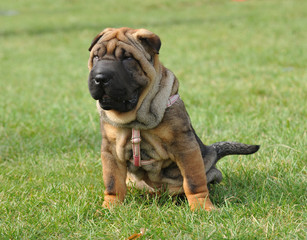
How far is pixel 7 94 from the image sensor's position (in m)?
7.74

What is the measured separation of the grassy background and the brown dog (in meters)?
0.20

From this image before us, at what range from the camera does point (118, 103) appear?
9.75 feet

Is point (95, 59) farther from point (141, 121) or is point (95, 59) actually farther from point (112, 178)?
point (112, 178)

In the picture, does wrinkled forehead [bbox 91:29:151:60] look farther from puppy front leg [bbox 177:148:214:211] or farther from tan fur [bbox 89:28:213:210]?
puppy front leg [bbox 177:148:214:211]

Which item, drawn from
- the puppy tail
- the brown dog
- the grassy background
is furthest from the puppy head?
the puppy tail

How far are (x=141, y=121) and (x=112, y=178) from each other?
0.52 metres

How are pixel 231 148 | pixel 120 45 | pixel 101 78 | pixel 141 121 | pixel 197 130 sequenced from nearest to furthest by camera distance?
pixel 101 78
pixel 120 45
pixel 141 121
pixel 231 148
pixel 197 130

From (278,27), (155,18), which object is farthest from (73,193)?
(155,18)

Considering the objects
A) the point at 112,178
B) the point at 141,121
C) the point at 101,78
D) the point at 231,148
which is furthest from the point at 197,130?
the point at 101,78

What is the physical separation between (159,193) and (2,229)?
1.16 metres

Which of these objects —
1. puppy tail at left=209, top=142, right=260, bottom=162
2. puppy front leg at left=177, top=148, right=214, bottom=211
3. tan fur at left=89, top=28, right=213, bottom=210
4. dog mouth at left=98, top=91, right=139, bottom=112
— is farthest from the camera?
puppy tail at left=209, top=142, right=260, bottom=162

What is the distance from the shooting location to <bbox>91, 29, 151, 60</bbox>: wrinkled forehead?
2.96 metres

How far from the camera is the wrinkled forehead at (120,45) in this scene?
2.96 m

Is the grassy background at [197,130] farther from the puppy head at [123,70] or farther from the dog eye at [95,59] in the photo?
the dog eye at [95,59]
